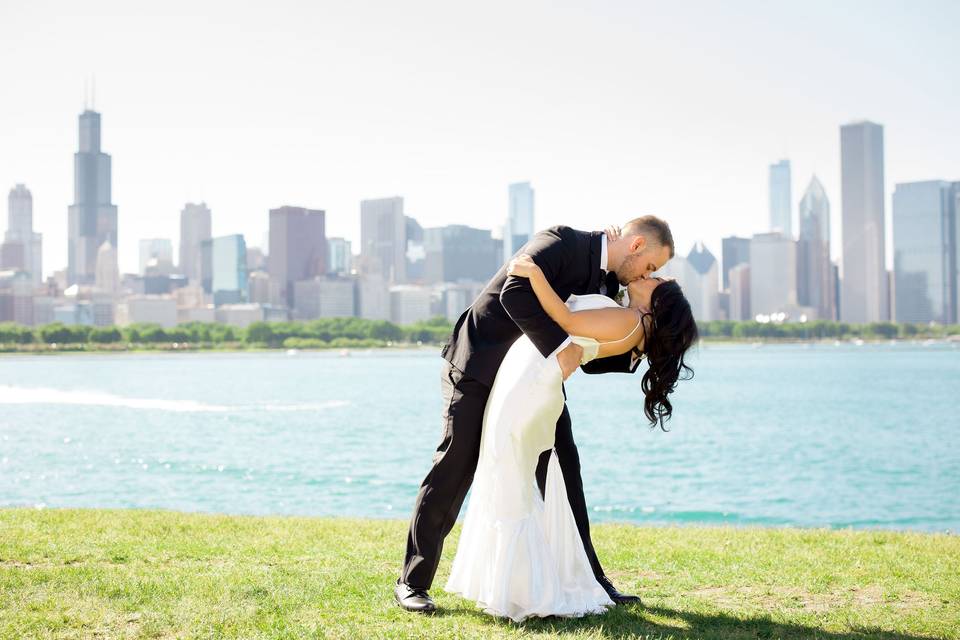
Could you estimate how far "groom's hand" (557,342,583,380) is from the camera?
5109mm

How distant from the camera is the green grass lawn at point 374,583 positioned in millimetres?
4977

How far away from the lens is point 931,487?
28328mm

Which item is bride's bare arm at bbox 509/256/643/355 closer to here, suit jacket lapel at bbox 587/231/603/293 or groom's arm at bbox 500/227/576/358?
groom's arm at bbox 500/227/576/358

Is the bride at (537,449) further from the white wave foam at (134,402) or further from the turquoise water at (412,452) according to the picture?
the white wave foam at (134,402)

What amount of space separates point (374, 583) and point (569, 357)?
80.4 inches

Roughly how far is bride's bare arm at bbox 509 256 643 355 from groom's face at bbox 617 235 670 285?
0.71ft

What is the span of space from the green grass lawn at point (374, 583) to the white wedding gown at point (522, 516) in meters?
0.15

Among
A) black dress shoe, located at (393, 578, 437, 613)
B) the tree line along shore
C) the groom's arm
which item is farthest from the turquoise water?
the tree line along shore

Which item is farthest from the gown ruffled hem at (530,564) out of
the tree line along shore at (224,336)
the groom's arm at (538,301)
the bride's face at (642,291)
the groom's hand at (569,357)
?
the tree line along shore at (224,336)

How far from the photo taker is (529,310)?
5008 millimetres

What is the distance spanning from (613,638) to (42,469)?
2566cm

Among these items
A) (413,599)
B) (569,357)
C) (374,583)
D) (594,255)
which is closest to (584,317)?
(569,357)

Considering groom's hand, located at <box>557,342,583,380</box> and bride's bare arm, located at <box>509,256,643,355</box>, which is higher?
bride's bare arm, located at <box>509,256,643,355</box>

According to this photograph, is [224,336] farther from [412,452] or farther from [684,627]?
[684,627]
